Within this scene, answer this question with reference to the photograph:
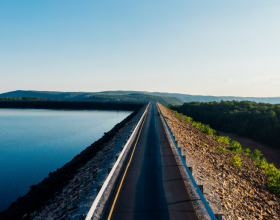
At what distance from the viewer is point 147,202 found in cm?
860

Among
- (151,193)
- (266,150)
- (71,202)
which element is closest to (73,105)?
(266,150)

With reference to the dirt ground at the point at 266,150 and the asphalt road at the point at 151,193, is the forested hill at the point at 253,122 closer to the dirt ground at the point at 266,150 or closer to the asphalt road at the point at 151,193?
the dirt ground at the point at 266,150

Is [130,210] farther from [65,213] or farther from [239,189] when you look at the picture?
[239,189]

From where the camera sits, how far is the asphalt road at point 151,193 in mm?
7777

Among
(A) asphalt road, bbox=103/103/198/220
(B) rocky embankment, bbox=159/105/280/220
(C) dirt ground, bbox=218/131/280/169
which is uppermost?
(A) asphalt road, bbox=103/103/198/220

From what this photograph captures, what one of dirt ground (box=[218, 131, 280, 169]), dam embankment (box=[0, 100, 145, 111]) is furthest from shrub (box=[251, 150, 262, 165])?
dam embankment (box=[0, 100, 145, 111])

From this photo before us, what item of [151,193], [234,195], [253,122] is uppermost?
[151,193]

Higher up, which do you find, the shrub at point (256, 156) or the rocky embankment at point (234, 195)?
the rocky embankment at point (234, 195)

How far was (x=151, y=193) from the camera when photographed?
938 cm

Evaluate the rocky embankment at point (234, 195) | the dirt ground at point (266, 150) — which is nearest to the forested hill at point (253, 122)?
the dirt ground at point (266, 150)

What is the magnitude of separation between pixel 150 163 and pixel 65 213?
6691 mm

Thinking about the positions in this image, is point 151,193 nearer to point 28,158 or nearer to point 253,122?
point 28,158

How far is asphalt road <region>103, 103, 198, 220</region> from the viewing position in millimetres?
7777

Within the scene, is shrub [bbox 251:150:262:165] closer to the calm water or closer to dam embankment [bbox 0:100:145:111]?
the calm water
